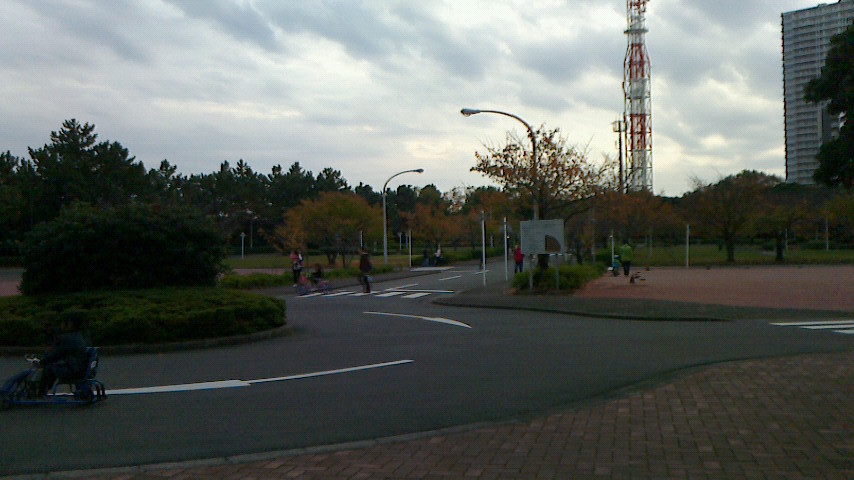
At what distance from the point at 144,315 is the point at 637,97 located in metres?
73.4

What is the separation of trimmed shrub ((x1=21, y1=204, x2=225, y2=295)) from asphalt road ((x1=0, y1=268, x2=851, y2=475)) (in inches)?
118

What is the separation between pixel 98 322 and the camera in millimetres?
13305

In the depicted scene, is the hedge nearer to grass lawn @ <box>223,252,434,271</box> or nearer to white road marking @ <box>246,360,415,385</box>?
white road marking @ <box>246,360,415,385</box>

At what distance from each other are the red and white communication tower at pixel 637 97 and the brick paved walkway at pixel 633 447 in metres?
71.4

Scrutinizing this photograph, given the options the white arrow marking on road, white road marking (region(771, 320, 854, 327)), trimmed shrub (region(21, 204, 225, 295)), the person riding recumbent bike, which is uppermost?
trimmed shrub (region(21, 204, 225, 295))

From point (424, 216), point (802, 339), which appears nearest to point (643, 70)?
point (424, 216)

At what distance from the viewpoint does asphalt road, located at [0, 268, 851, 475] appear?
686 cm

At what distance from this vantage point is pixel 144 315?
1351 centimetres

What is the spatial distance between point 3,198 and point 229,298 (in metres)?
49.4

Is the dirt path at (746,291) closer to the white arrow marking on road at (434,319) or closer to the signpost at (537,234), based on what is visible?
the signpost at (537,234)

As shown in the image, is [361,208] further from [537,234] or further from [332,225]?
[537,234]

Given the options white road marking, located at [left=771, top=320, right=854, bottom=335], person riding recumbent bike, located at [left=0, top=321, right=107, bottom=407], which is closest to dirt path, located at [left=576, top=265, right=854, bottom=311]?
white road marking, located at [left=771, top=320, right=854, bottom=335]

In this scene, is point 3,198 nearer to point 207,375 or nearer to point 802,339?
point 207,375

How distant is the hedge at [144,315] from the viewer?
13.2m
